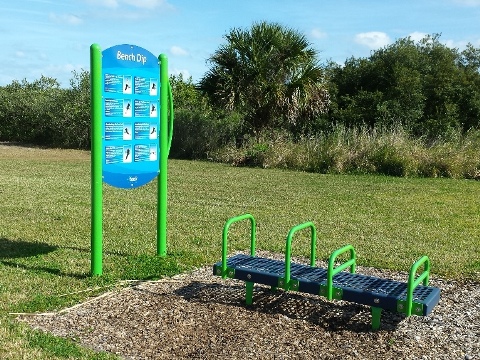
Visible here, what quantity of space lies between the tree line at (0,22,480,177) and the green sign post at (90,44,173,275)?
11.1 meters

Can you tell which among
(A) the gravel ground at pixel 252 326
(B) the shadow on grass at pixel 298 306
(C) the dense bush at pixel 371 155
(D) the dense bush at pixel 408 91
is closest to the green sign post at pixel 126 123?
(A) the gravel ground at pixel 252 326

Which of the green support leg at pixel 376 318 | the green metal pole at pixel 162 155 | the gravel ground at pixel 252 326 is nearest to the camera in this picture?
the gravel ground at pixel 252 326

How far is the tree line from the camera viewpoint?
20469 millimetres

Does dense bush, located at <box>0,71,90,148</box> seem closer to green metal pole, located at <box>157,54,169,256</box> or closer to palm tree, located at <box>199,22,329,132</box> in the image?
palm tree, located at <box>199,22,329,132</box>

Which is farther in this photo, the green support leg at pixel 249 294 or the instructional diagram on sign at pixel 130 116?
the instructional diagram on sign at pixel 130 116

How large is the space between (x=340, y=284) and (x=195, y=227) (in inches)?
169

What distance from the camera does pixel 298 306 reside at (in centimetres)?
527

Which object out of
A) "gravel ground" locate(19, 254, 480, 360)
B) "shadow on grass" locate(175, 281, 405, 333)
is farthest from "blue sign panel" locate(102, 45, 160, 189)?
"shadow on grass" locate(175, 281, 405, 333)

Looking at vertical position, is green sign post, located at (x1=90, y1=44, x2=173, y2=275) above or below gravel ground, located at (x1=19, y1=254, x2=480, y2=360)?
above

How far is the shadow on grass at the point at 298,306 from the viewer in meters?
4.89

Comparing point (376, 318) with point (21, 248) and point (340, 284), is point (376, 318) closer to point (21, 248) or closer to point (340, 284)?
point (340, 284)

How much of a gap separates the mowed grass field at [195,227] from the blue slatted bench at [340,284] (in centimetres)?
126

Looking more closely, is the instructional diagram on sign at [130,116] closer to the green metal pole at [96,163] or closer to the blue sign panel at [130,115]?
the blue sign panel at [130,115]

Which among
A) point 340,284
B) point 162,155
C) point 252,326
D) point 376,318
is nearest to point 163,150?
point 162,155
